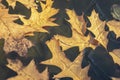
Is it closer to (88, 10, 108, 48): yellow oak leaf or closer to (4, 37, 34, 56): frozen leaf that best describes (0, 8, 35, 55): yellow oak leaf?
(4, 37, 34, 56): frozen leaf

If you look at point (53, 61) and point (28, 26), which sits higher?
point (28, 26)

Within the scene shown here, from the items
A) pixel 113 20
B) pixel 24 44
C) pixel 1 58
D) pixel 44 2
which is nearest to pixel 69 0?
pixel 44 2

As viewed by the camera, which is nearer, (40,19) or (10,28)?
(10,28)

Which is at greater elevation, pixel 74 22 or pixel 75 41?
pixel 74 22

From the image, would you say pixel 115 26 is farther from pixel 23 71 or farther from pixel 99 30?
pixel 23 71

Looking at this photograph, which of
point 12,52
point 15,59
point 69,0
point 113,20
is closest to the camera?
point 15,59

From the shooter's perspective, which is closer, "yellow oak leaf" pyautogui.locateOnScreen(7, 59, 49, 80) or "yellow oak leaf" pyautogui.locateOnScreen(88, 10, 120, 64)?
"yellow oak leaf" pyautogui.locateOnScreen(7, 59, 49, 80)

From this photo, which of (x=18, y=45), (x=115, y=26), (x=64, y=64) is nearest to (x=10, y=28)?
(x=18, y=45)

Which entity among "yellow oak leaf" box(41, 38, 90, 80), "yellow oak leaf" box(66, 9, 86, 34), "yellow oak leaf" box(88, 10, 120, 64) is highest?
"yellow oak leaf" box(66, 9, 86, 34)

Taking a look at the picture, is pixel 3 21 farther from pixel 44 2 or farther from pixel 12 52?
pixel 44 2

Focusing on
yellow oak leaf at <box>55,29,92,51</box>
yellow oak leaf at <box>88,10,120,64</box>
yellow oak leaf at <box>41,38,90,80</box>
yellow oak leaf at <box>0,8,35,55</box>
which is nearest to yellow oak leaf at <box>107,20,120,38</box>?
yellow oak leaf at <box>88,10,120,64</box>

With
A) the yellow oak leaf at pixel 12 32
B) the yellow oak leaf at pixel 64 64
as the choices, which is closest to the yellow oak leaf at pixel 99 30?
the yellow oak leaf at pixel 64 64
